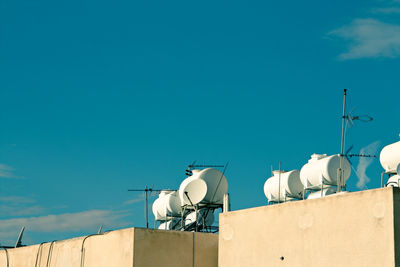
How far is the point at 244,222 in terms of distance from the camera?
20.6 metres

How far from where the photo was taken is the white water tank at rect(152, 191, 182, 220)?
137 feet

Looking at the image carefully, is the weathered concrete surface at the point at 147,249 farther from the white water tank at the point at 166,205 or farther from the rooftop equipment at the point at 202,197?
the white water tank at the point at 166,205

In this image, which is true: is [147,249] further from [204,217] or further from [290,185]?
[290,185]

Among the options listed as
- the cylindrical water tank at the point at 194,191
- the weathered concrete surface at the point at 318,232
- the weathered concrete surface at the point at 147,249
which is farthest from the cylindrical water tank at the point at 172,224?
the weathered concrete surface at the point at 318,232

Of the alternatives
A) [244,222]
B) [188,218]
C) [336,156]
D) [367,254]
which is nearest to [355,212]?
[367,254]

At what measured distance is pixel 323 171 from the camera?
31656 mm

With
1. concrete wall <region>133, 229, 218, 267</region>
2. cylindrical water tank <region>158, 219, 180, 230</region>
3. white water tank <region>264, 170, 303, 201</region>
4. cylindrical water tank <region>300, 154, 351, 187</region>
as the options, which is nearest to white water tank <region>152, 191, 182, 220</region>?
cylindrical water tank <region>158, 219, 180, 230</region>

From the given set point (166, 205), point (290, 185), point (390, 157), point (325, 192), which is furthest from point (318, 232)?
point (166, 205)

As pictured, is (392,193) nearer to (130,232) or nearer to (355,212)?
(355,212)

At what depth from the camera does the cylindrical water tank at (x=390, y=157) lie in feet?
90.7

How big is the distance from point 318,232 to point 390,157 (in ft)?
37.0

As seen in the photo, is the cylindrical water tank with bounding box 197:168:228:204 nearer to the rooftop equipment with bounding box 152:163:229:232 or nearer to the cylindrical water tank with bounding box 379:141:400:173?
the rooftop equipment with bounding box 152:163:229:232

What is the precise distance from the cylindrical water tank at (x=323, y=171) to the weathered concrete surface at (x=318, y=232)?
446 inches

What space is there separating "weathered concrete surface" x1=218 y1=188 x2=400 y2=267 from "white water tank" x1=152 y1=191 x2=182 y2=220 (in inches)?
795
